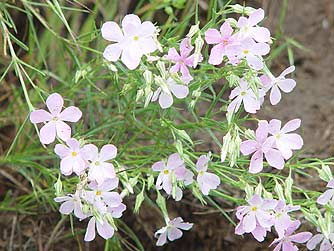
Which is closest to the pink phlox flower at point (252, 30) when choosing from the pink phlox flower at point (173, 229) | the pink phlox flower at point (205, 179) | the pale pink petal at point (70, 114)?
the pink phlox flower at point (205, 179)

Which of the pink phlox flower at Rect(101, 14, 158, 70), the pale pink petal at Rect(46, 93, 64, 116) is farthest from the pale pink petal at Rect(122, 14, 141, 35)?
the pale pink petal at Rect(46, 93, 64, 116)

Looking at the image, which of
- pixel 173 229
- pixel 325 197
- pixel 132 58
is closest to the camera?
pixel 132 58

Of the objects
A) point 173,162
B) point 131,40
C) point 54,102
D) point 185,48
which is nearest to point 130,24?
point 131,40

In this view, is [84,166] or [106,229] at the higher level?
[84,166]

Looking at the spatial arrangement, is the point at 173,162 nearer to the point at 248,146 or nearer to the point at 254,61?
the point at 248,146

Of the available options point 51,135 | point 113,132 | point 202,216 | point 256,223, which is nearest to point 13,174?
point 113,132

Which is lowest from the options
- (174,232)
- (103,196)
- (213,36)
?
(174,232)
